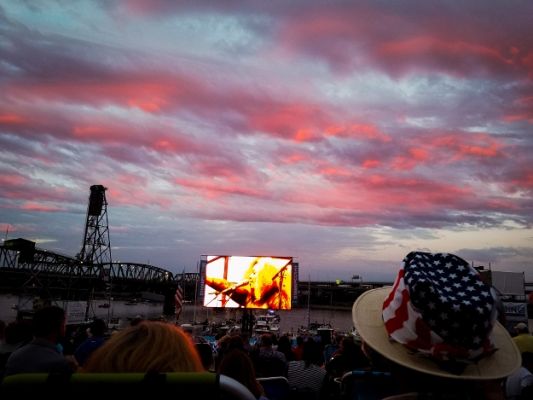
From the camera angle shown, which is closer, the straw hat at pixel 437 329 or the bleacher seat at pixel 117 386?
the bleacher seat at pixel 117 386

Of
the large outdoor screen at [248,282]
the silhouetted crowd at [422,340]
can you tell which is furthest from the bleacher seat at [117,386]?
the large outdoor screen at [248,282]

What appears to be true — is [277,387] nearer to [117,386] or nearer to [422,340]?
[422,340]

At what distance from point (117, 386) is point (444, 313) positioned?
132 centimetres

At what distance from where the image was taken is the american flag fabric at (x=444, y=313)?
5.52 ft

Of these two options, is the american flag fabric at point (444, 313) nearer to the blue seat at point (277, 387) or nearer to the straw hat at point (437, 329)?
the straw hat at point (437, 329)

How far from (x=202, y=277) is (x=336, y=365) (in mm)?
21954

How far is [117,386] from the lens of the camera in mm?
1354

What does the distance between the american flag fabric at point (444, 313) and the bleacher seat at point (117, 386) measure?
94 centimetres

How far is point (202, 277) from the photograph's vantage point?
28.4m

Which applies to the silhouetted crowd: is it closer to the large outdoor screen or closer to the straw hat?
the straw hat

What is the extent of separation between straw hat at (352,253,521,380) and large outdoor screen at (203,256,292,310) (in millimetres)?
26402

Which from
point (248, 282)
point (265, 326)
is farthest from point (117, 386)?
point (265, 326)

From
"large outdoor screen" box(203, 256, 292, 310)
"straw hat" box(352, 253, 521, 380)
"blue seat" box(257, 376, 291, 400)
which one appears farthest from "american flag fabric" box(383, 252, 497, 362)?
"large outdoor screen" box(203, 256, 292, 310)

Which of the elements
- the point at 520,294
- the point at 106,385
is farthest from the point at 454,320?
the point at 520,294
